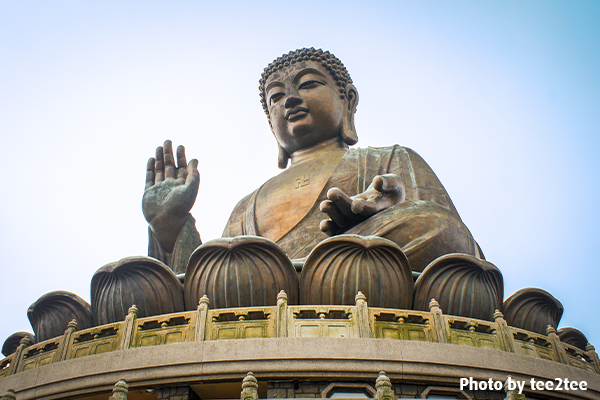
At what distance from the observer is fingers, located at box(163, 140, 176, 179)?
332 inches

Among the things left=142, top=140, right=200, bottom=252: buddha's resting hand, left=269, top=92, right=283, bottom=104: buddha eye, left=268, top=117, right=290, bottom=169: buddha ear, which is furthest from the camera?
left=268, top=117, right=290, bottom=169: buddha ear

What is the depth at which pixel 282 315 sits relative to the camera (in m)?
5.33

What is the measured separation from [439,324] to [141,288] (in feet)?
8.40

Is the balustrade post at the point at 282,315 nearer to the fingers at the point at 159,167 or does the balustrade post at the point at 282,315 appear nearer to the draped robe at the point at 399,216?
the draped robe at the point at 399,216

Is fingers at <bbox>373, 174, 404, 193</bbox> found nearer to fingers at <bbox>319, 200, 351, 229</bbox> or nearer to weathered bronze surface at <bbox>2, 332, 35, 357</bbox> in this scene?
fingers at <bbox>319, 200, 351, 229</bbox>

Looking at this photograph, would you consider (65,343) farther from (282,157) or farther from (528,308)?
(282,157)

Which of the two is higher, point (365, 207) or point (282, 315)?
point (365, 207)

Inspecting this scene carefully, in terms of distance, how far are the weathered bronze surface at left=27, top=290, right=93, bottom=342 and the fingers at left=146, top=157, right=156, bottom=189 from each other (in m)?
2.34

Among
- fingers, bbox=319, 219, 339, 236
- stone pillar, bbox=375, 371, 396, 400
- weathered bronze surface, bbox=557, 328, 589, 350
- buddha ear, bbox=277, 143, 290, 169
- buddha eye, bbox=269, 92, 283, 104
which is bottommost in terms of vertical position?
stone pillar, bbox=375, 371, 396, 400

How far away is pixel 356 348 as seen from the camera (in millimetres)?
5055

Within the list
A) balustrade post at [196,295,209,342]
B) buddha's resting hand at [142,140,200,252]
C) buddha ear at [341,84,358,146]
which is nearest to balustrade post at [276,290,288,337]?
balustrade post at [196,295,209,342]

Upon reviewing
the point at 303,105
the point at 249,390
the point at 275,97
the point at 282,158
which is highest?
the point at 275,97

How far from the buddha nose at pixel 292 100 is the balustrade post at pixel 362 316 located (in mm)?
4664

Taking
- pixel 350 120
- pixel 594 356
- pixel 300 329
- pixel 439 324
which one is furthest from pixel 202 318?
pixel 350 120
